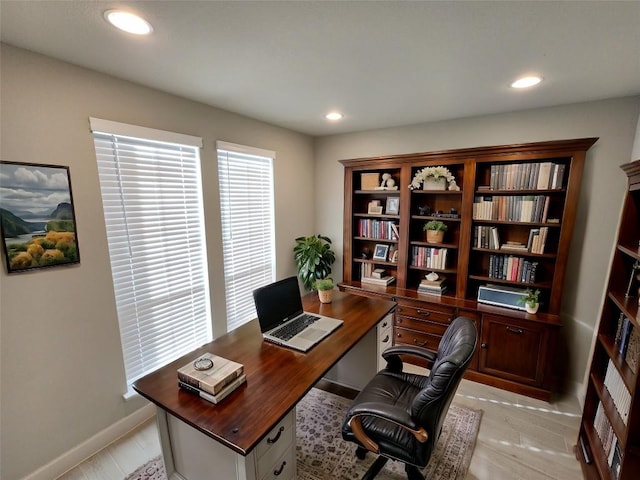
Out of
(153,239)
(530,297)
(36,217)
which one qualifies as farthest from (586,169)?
(36,217)

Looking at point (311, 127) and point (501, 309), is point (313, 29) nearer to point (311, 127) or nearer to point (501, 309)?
point (311, 127)

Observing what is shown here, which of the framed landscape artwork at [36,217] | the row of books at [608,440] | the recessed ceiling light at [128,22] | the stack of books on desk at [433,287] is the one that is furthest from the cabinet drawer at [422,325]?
the recessed ceiling light at [128,22]

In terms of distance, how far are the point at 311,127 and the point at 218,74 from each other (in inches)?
60.2

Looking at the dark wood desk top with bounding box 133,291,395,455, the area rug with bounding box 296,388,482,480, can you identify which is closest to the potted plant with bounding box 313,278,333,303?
the dark wood desk top with bounding box 133,291,395,455

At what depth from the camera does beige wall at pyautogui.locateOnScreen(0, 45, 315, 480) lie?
4.99 ft

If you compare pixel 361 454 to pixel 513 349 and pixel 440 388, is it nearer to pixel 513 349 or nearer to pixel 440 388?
pixel 440 388

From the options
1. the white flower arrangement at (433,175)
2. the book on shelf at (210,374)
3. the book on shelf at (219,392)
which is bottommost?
the book on shelf at (219,392)

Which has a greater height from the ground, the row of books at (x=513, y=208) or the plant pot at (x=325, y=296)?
the row of books at (x=513, y=208)

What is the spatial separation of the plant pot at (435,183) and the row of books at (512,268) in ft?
2.73

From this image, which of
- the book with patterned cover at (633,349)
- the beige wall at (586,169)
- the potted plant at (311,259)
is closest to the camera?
the book with patterned cover at (633,349)

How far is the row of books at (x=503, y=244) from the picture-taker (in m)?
2.44

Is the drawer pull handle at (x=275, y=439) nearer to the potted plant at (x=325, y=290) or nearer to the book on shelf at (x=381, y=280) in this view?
the potted plant at (x=325, y=290)

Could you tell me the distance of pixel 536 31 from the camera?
131cm

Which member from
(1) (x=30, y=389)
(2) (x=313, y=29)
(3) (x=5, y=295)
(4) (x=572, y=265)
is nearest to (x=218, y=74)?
(2) (x=313, y=29)
